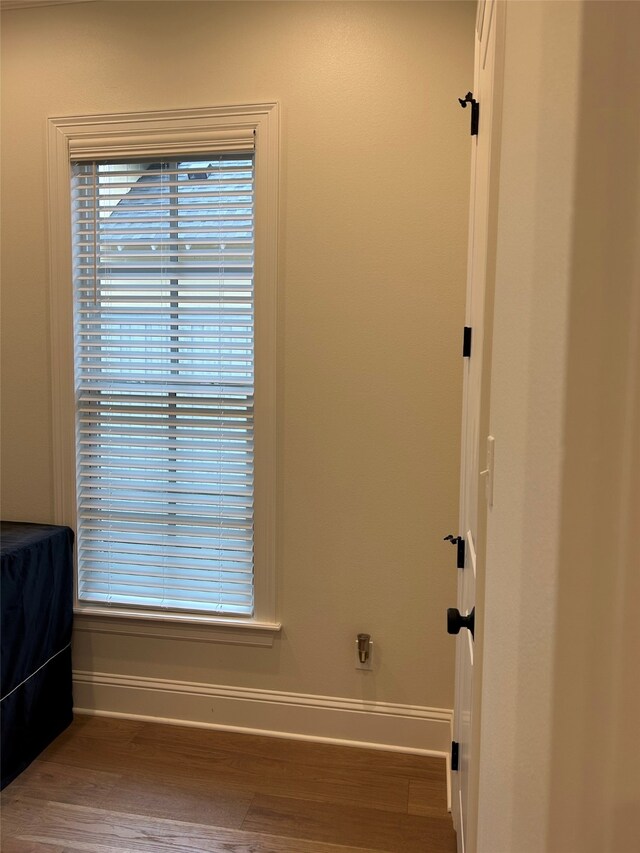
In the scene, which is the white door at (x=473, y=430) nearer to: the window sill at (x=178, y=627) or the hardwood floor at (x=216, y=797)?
the hardwood floor at (x=216, y=797)

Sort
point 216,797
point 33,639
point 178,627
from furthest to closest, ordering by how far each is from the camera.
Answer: point 178,627 < point 33,639 < point 216,797

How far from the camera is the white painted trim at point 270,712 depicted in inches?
98.8

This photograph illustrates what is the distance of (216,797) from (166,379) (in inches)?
59.9

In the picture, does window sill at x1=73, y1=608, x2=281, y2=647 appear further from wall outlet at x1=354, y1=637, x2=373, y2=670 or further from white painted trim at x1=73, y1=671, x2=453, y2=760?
wall outlet at x1=354, y1=637, x2=373, y2=670

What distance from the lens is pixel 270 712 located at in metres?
2.61

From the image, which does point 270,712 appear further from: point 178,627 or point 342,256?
point 342,256

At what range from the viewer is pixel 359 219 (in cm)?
243

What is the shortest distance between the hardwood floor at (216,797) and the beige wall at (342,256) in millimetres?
248

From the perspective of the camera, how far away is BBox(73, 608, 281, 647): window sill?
2598 mm

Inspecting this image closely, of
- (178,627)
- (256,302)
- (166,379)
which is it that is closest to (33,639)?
(178,627)

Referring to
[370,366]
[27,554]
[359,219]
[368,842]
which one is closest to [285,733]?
[368,842]

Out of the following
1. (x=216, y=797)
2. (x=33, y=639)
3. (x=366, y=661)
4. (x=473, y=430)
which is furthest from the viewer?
(x=366, y=661)

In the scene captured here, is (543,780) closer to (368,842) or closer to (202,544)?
(368,842)

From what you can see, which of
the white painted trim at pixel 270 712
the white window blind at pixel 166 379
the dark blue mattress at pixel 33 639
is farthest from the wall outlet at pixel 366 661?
the dark blue mattress at pixel 33 639
